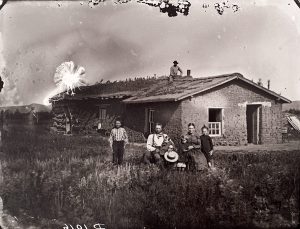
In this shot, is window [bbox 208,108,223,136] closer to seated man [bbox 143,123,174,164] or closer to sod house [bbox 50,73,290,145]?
sod house [bbox 50,73,290,145]

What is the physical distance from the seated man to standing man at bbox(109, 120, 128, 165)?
333 millimetres

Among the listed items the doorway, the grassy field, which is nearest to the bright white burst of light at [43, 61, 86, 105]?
the grassy field

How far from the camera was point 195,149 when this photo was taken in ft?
14.2

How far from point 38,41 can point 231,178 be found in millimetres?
3064

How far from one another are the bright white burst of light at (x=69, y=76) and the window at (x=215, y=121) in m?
1.71

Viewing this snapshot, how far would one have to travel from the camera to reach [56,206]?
→ 14.2 feet

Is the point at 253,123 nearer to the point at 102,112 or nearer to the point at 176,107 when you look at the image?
the point at 176,107

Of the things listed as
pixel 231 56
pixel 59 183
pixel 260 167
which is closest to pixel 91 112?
pixel 59 183

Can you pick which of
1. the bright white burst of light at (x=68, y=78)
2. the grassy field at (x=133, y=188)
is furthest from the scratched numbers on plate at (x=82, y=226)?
the bright white burst of light at (x=68, y=78)

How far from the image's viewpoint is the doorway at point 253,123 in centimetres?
474

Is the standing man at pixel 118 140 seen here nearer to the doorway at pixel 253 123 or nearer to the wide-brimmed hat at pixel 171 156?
the wide-brimmed hat at pixel 171 156

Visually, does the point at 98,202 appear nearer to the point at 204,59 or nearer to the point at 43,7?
the point at 204,59

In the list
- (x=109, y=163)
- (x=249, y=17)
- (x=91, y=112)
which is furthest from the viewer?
(x=91, y=112)

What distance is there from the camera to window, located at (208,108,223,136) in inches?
169
